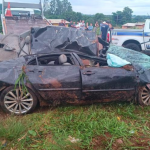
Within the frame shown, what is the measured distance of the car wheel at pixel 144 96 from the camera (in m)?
4.36

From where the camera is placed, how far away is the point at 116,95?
14.0ft

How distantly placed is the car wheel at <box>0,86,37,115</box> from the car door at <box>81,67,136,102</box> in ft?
3.55

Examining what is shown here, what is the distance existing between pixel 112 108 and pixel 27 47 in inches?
156

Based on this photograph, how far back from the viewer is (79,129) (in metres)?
3.53

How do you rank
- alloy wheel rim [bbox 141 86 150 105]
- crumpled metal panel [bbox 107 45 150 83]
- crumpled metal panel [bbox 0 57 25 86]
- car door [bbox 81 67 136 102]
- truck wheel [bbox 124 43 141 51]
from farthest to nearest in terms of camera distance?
truck wheel [bbox 124 43 141 51], alloy wheel rim [bbox 141 86 150 105], crumpled metal panel [bbox 107 45 150 83], car door [bbox 81 67 136 102], crumpled metal panel [bbox 0 57 25 86]

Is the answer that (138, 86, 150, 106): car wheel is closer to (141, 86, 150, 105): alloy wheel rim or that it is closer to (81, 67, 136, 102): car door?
(141, 86, 150, 105): alloy wheel rim

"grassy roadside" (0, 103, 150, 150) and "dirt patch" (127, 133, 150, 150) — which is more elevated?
"grassy roadside" (0, 103, 150, 150)

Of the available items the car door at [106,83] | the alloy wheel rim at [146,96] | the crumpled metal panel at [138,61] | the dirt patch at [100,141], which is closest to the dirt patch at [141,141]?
the dirt patch at [100,141]

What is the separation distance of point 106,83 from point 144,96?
97 centimetres

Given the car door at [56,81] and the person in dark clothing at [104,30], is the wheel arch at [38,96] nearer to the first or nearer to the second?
the car door at [56,81]

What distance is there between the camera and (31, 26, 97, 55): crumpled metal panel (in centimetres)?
686

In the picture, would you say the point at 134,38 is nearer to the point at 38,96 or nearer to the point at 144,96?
the point at 144,96

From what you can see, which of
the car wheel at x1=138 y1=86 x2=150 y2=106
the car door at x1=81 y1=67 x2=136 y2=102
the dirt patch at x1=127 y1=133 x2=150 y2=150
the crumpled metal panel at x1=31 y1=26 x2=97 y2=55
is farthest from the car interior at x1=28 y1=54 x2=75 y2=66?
the crumpled metal panel at x1=31 y1=26 x2=97 y2=55

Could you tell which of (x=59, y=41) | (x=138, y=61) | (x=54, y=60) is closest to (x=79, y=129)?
(x=54, y=60)
